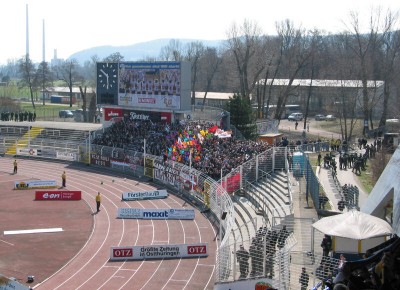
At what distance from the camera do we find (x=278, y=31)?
3253 inches

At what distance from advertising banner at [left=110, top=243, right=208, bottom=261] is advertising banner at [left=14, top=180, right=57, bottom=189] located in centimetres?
1553

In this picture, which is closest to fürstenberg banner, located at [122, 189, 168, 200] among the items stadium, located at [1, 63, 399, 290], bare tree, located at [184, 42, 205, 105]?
stadium, located at [1, 63, 399, 290]

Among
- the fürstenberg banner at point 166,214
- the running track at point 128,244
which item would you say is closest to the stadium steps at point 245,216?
the running track at point 128,244

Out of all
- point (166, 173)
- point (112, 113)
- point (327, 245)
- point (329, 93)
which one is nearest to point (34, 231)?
point (166, 173)

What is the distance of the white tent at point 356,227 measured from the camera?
15.5 metres

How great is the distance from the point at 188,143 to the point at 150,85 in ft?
26.9

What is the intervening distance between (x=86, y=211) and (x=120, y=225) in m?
3.86

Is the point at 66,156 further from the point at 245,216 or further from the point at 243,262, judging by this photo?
the point at 243,262

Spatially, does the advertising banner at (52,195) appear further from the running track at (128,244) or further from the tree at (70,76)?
the tree at (70,76)

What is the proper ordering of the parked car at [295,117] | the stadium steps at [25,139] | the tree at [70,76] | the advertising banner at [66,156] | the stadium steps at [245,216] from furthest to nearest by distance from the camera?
the tree at [70,76] → the parked car at [295,117] → the stadium steps at [25,139] → the advertising banner at [66,156] → the stadium steps at [245,216]

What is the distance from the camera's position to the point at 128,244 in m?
25.2

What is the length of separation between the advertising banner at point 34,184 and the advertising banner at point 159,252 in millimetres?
15529

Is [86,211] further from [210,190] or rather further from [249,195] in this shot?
[249,195]

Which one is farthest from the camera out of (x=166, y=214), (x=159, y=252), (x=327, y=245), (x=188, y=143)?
(x=188, y=143)
